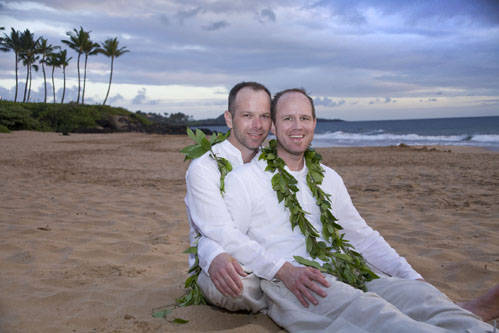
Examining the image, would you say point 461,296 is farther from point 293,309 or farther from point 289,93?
point 289,93

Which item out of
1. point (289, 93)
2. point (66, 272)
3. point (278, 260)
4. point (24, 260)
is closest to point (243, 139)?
point (289, 93)

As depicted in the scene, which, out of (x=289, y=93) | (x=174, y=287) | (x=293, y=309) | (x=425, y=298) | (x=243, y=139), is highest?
(x=289, y=93)

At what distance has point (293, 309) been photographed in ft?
8.86

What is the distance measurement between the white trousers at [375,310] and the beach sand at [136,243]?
0.26 metres

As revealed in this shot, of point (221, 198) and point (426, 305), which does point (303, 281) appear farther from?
point (221, 198)

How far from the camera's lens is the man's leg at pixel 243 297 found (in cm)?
290

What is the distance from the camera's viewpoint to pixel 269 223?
10.0 ft

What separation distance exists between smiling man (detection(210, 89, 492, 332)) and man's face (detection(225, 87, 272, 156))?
19 cm

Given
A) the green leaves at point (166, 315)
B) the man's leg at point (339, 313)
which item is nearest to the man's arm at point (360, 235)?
the man's leg at point (339, 313)

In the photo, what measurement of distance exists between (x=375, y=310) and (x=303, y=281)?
0.49 m

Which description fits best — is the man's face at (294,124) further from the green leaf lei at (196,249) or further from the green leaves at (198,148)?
the green leaves at (198,148)

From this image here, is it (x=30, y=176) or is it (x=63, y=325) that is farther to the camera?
(x=30, y=176)

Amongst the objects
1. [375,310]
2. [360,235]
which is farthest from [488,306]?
[360,235]

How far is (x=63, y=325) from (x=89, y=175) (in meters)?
8.75
